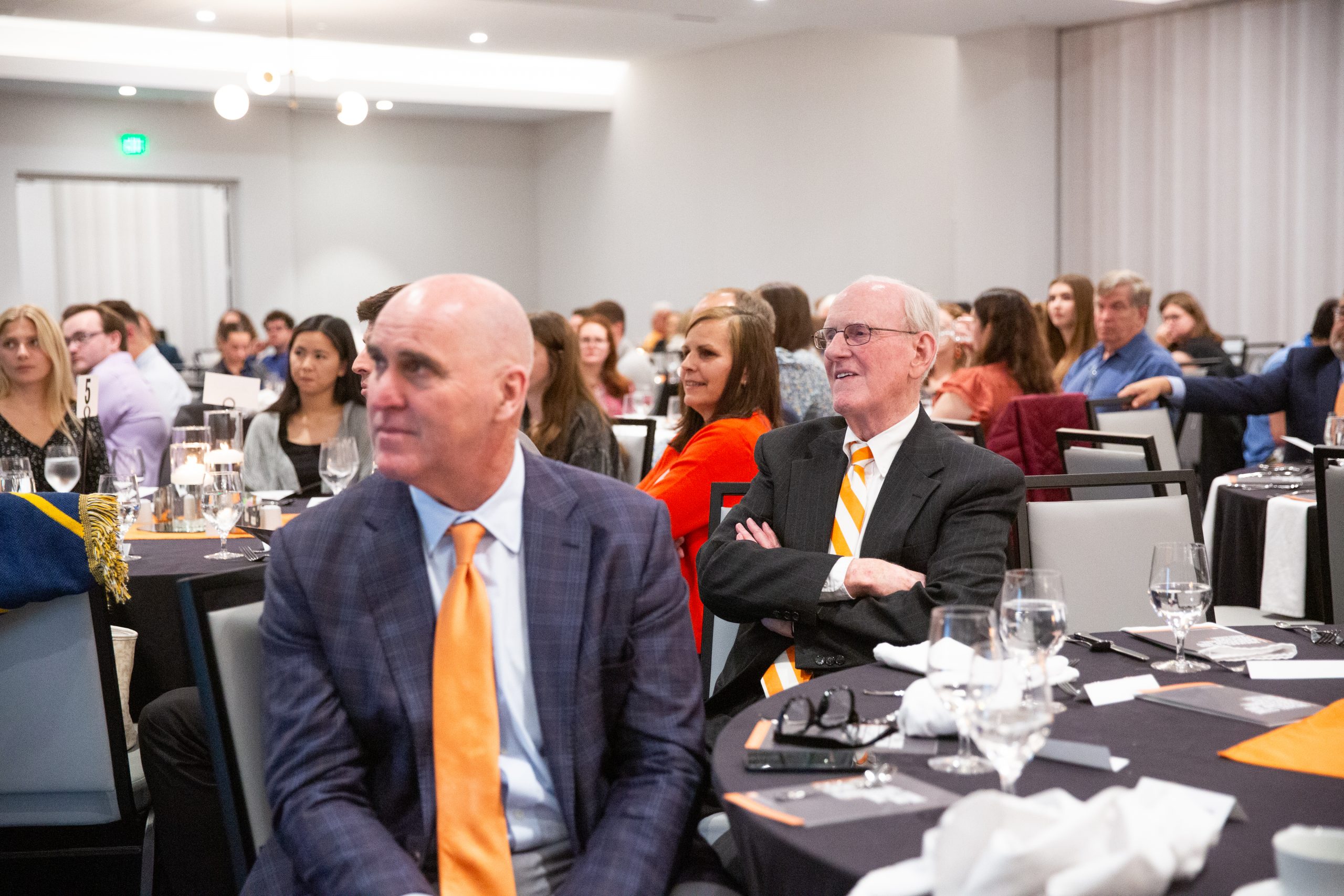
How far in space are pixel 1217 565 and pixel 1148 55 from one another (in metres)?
6.94

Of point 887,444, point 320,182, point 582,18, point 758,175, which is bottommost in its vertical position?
point 887,444

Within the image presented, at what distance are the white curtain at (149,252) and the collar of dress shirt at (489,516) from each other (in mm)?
13146

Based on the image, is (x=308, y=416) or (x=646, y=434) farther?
(x=646, y=434)

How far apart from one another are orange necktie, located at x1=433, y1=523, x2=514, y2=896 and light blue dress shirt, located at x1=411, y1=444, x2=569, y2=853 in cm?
3

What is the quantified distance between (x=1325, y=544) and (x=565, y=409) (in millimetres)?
2360

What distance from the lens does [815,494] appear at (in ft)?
8.34

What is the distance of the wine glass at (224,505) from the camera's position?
3340 mm

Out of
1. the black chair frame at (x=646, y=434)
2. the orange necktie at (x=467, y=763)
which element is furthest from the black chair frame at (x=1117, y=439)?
the orange necktie at (x=467, y=763)

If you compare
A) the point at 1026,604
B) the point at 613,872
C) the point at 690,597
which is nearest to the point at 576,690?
the point at 613,872

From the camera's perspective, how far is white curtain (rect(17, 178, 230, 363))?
14.4 meters

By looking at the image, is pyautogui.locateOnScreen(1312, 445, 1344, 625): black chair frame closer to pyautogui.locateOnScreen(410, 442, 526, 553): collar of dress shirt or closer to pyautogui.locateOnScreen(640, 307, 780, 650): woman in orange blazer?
pyautogui.locateOnScreen(640, 307, 780, 650): woman in orange blazer

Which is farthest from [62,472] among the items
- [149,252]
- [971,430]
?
[149,252]

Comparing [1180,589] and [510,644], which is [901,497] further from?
[510,644]

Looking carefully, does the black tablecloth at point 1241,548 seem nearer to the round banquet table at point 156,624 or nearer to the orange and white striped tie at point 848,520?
the orange and white striped tie at point 848,520
